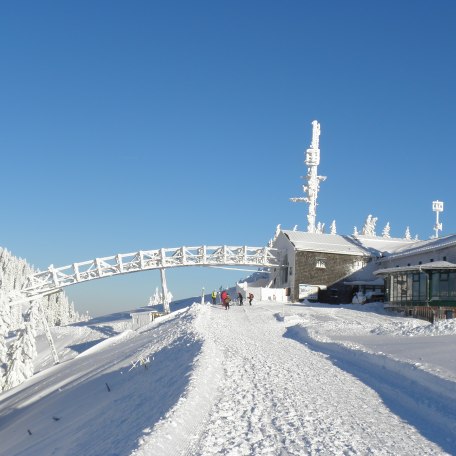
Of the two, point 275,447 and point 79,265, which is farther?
point 79,265

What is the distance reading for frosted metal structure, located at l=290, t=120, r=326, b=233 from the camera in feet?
216

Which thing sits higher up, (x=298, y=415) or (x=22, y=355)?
(x=298, y=415)

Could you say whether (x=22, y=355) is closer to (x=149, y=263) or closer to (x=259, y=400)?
(x=149, y=263)

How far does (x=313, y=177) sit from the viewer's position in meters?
66.5

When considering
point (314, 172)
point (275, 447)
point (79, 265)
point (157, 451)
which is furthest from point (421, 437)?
point (314, 172)

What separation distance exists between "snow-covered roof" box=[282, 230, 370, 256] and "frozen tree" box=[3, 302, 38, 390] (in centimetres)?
2458

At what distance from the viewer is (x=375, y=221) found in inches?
4461

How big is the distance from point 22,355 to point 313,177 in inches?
1524

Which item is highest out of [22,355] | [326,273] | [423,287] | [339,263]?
[339,263]

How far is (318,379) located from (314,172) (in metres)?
Answer: 55.2

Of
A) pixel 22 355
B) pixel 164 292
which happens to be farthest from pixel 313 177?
pixel 22 355

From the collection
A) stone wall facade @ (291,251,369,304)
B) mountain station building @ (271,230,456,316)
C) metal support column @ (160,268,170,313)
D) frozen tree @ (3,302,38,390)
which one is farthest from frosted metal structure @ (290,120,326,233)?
frozen tree @ (3,302,38,390)

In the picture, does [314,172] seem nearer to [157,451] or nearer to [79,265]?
[79,265]

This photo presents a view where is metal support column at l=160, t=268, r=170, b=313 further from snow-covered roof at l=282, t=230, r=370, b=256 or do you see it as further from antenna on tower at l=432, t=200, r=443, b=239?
antenna on tower at l=432, t=200, r=443, b=239
